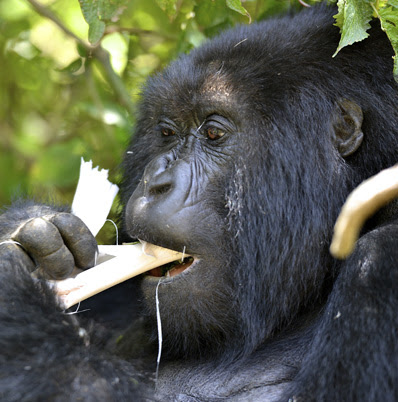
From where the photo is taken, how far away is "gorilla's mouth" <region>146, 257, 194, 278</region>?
2.62m

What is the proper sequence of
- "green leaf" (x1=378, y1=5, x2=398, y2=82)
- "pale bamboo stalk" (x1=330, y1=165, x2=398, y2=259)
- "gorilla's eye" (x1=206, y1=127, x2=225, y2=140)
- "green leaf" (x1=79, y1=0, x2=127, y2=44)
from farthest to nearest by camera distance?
"green leaf" (x1=79, y1=0, x2=127, y2=44) → "gorilla's eye" (x1=206, y1=127, x2=225, y2=140) → "green leaf" (x1=378, y1=5, x2=398, y2=82) → "pale bamboo stalk" (x1=330, y1=165, x2=398, y2=259)

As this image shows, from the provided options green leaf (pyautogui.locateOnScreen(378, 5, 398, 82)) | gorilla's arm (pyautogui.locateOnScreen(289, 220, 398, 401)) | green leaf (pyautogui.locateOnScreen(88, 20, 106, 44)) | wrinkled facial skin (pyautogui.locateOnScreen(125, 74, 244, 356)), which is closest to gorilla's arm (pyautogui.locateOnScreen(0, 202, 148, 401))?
wrinkled facial skin (pyautogui.locateOnScreen(125, 74, 244, 356))

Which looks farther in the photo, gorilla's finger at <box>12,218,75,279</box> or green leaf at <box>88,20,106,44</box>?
green leaf at <box>88,20,106,44</box>

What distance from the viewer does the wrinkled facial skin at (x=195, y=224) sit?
2480 millimetres

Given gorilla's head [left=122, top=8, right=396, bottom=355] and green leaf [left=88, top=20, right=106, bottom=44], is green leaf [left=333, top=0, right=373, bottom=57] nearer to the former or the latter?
gorilla's head [left=122, top=8, right=396, bottom=355]

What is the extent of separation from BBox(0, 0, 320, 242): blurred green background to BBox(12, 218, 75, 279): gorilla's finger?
0.89m

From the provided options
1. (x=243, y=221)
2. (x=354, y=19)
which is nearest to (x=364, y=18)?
(x=354, y=19)

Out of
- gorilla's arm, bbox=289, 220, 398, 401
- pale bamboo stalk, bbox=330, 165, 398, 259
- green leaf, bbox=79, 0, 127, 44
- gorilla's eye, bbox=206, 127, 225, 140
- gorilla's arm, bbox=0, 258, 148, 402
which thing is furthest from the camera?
green leaf, bbox=79, 0, 127, 44

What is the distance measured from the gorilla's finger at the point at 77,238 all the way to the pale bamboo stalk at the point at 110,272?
62 millimetres

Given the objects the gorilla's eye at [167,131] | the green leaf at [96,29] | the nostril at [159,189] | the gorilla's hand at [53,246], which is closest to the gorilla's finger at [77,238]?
the gorilla's hand at [53,246]

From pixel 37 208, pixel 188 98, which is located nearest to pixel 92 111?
pixel 37 208

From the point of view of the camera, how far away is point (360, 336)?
203 cm

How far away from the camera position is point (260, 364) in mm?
2604

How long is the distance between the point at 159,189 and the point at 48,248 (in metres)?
0.49
